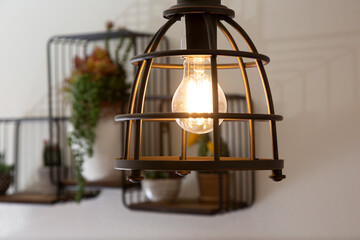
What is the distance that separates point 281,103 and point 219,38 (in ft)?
1.09

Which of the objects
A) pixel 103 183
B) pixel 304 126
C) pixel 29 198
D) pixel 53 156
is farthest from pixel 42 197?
pixel 304 126

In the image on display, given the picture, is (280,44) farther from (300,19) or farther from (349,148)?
(349,148)

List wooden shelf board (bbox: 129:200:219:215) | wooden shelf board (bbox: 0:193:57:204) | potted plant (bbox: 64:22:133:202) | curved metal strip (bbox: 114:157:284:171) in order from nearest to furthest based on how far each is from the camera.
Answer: curved metal strip (bbox: 114:157:284:171)
wooden shelf board (bbox: 129:200:219:215)
potted plant (bbox: 64:22:133:202)
wooden shelf board (bbox: 0:193:57:204)

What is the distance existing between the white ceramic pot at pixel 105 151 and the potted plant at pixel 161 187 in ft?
0.58

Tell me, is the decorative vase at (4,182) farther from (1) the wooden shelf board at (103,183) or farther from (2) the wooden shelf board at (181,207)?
(2) the wooden shelf board at (181,207)

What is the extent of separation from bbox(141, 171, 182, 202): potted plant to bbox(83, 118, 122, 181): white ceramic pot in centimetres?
18

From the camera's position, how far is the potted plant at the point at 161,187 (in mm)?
2188

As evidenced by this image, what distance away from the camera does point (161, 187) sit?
2.18 meters

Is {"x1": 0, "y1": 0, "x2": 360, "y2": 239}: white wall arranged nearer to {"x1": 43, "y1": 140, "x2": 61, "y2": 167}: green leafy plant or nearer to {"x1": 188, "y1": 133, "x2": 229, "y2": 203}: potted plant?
{"x1": 188, "y1": 133, "x2": 229, "y2": 203}: potted plant

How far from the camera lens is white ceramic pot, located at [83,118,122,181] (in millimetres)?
2314

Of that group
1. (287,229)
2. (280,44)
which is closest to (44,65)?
(280,44)

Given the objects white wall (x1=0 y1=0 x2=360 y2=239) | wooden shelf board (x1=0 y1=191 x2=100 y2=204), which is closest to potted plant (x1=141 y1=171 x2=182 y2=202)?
white wall (x1=0 y1=0 x2=360 y2=239)

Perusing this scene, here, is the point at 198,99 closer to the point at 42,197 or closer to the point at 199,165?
the point at 199,165

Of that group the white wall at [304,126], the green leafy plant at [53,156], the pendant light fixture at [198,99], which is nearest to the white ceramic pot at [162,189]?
the white wall at [304,126]
